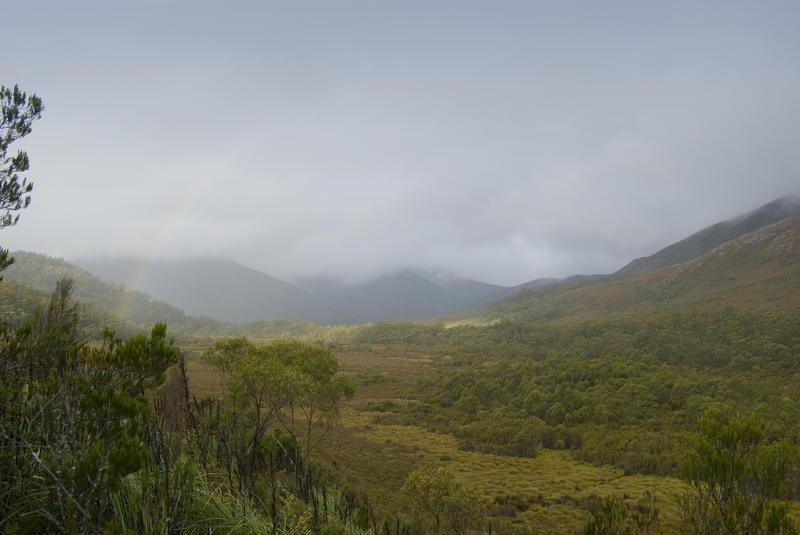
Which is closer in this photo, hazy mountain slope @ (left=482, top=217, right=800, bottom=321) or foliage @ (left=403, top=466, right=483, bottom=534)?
foliage @ (left=403, top=466, right=483, bottom=534)

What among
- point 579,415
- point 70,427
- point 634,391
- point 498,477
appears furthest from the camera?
point 634,391

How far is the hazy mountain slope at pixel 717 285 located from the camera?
272 ft

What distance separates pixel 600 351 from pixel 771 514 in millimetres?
56408

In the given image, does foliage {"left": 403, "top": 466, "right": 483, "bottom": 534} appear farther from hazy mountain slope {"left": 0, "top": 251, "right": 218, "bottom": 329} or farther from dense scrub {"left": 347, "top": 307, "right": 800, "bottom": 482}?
hazy mountain slope {"left": 0, "top": 251, "right": 218, "bottom": 329}

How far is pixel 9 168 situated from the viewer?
29.5 ft

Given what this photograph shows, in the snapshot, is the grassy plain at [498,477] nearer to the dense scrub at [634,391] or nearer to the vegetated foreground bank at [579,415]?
the vegetated foreground bank at [579,415]

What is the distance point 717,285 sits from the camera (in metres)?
103

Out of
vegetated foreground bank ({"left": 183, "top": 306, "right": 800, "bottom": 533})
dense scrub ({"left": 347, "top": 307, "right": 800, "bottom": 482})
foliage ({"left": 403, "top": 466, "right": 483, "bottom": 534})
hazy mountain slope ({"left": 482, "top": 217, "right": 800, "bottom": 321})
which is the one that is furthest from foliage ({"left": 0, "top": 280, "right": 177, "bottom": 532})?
hazy mountain slope ({"left": 482, "top": 217, "right": 800, "bottom": 321})

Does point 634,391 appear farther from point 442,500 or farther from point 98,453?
point 98,453

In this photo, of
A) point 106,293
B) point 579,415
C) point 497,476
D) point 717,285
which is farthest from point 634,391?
point 106,293

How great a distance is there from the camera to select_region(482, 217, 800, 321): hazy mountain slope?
82.9m

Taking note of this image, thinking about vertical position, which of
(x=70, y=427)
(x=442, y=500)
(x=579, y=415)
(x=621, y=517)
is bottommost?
(x=579, y=415)

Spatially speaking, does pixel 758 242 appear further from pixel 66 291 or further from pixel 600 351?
pixel 66 291

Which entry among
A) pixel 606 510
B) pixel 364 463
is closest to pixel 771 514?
pixel 606 510
